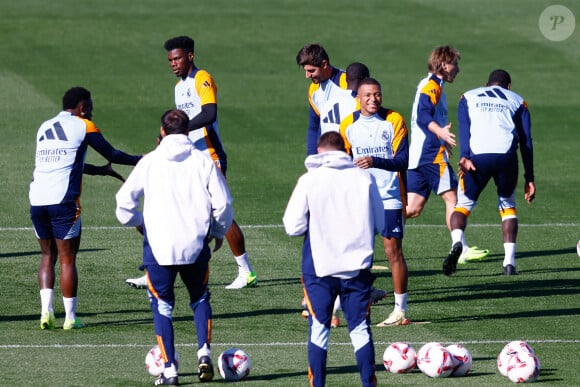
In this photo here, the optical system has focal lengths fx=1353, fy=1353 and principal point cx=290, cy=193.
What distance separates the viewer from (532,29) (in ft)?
121

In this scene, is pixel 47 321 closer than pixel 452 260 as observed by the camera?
Yes

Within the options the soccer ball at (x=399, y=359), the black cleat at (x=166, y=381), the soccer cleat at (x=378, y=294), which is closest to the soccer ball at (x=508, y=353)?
the soccer ball at (x=399, y=359)

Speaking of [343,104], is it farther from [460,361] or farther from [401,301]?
[460,361]

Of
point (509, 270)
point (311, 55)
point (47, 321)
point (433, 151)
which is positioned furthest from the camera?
point (433, 151)

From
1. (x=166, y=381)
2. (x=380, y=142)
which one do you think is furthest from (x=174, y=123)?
(x=380, y=142)

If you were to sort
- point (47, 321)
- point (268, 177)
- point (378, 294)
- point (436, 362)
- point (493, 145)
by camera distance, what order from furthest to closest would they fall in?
point (268, 177)
point (493, 145)
point (378, 294)
point (47, 321)
point (436, 362)

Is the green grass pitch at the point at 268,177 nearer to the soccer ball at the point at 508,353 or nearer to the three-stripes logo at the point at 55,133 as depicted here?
the soccer ball at the point at 508,353

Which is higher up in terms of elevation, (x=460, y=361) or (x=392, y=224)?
(x=392, y=224)

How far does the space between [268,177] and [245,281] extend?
786 centimetres

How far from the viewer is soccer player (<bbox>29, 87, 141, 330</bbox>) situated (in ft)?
42.4

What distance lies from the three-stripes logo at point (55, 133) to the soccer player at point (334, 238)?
381 cm

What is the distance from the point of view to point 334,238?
9.86 m

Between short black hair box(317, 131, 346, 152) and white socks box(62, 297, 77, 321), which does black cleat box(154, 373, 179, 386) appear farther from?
white socks box(62, 297, 77, 321)

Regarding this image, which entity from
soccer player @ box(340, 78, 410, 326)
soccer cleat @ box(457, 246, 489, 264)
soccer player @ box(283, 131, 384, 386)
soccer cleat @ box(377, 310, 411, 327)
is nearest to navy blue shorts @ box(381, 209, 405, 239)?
soccer player @ box(340, 78, 410, 326)
